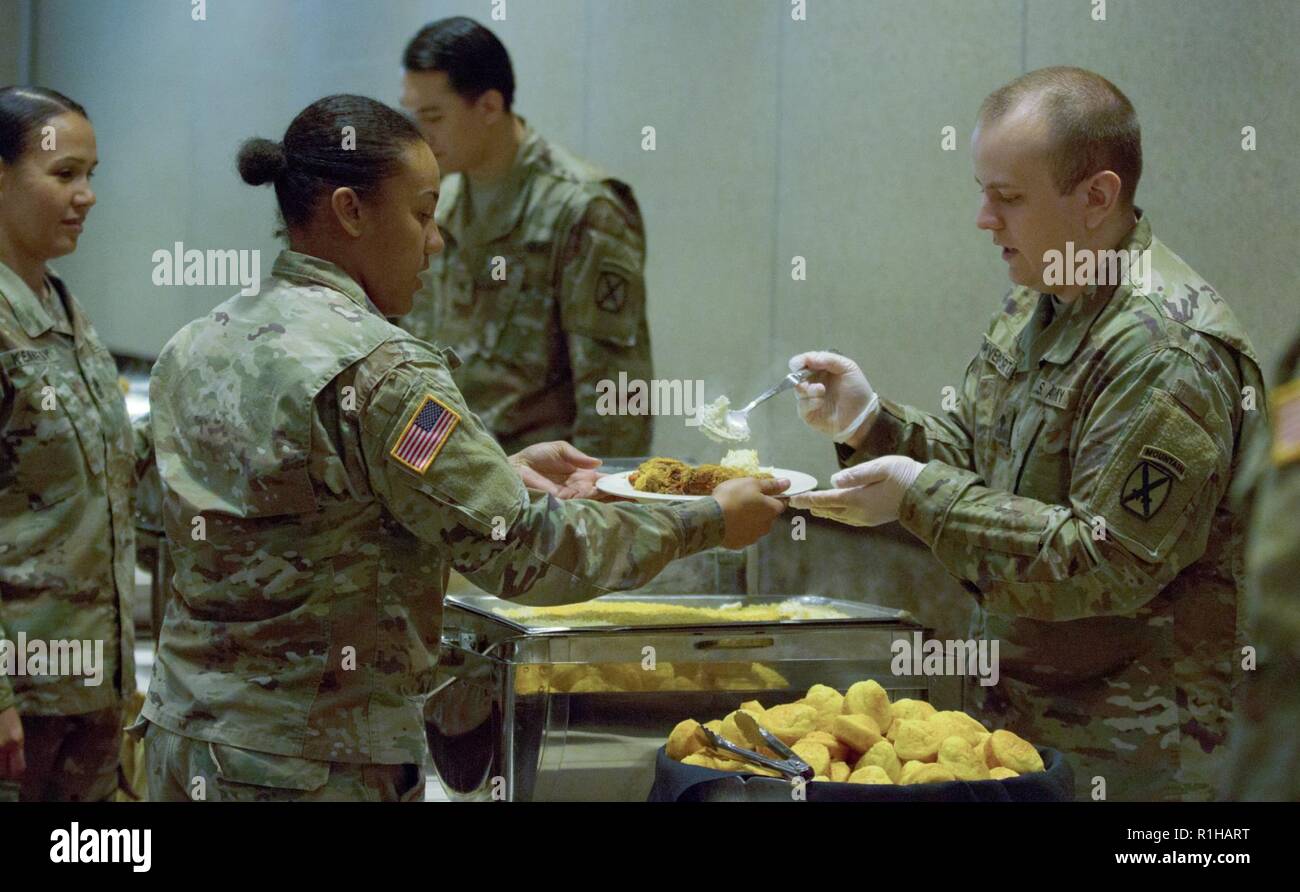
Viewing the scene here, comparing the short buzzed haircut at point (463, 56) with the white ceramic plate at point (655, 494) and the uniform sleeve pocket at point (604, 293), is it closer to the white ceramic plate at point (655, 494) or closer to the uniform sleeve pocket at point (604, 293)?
the uniform sleeve pocket at point (604, 293)

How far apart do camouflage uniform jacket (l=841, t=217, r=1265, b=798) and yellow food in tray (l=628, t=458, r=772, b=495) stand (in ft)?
1.01

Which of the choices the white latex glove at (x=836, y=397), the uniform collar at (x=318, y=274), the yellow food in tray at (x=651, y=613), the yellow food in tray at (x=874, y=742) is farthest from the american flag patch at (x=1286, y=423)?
the white latex glove at (x=836, y=397)

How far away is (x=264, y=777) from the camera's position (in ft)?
5.65

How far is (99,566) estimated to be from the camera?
105 inches

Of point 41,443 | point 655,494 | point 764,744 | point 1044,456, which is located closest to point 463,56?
point 41,443

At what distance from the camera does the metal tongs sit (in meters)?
1.67

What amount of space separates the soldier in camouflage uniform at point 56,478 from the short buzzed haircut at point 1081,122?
5.57ft

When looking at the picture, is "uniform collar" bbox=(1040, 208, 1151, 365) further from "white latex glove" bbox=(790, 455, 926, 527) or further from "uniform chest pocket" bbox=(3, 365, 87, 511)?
"uniform chest pocket" bbox=(3, 365, 87, 511)

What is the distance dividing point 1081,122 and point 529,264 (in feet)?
Result: 6.39

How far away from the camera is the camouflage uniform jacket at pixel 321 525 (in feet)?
5.55

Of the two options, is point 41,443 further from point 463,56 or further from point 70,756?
point 463,56

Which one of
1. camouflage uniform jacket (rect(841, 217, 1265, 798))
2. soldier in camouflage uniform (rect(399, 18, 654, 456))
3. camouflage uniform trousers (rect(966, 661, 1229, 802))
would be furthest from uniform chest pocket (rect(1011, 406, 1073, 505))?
soldier in camouflage uniform (rect(399, 18, 654, 456))

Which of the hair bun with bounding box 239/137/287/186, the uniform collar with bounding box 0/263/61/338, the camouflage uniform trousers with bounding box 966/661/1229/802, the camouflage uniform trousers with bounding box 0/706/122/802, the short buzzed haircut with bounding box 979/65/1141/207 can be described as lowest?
the camouflage uniform trousers with bounding box 0/706/122/802

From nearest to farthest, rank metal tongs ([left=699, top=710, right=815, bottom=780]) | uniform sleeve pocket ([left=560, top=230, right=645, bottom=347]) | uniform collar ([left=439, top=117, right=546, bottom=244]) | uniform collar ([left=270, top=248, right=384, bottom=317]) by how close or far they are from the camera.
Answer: metal tongs ([left=699, top=710, right=815, bottom=780]) < uniform collar ([left=270, top=248, right=384, bottom=317]) < uniform sleeve pocket ([left=560, top=230, right=645, bottom=347]) < uniform collar ([left=439, top=117, right=546, bottom=244])
